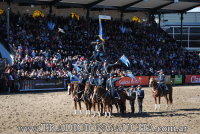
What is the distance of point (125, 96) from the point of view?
19.8 m

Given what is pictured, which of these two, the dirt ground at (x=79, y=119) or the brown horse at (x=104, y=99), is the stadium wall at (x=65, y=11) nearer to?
the dirt ground at (x=79, y=119)

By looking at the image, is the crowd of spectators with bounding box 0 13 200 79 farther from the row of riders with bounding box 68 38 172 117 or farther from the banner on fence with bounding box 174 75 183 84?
the row of riders with bounding box 68 38 172 117

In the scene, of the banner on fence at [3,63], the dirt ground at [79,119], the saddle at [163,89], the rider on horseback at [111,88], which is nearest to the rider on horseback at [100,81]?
the rider on horseback at [111,88]

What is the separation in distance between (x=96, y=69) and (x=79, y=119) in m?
6.90

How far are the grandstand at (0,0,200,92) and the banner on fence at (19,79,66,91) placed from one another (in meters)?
0.37

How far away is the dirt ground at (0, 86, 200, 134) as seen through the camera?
15.6 metres

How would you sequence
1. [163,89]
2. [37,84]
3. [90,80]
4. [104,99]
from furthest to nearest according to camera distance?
[37,84] < [163,89] < [90,80] < [104,99]

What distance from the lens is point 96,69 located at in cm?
2448

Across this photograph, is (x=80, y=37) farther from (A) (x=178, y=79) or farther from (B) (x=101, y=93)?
(B) (x=101, y=93)

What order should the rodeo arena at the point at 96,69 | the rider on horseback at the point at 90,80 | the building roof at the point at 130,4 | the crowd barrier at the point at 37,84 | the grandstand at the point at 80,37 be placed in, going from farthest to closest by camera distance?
the building roof at the point at 130,4 → the grandstand at the point at 80,37 → the crowd barrier at the point at 37,84 → the rider on horseback at the point at 90,80 → the rodeo arena at the point at 96,69

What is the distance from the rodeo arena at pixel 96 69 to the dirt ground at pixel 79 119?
0.14ft

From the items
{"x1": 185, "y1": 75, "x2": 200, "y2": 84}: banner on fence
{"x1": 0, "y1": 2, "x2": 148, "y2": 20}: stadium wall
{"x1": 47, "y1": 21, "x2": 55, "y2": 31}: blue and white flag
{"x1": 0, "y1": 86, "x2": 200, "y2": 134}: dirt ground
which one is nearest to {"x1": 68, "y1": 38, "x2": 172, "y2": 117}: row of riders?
Result: {"x1": 0, "y1": 86, "x2": 200, "y2": 134}: dirt ground

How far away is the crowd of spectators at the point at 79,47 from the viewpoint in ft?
111

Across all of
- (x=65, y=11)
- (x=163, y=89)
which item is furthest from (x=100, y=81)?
(x=65, y=11)
